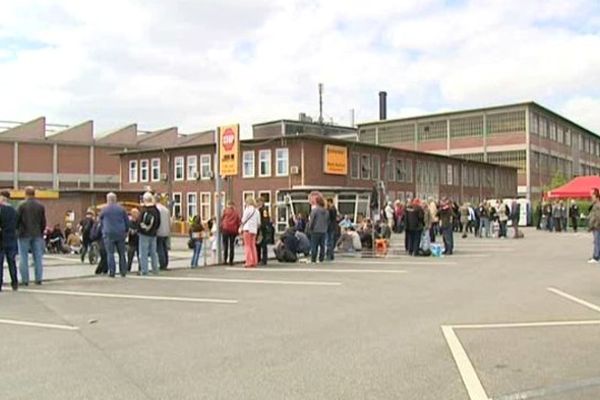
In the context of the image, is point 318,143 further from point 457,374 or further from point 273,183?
point 457,374

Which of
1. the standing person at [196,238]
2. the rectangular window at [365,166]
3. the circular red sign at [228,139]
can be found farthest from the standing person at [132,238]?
the rectangular window at [365,166]

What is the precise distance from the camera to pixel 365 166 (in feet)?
167

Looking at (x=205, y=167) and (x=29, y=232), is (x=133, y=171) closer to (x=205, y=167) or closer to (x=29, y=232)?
(x=205, y=167)

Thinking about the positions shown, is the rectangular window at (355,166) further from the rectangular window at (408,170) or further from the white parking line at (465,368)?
the white parking line at (465,368)

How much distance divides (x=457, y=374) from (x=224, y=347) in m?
2.68

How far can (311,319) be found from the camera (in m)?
10.2

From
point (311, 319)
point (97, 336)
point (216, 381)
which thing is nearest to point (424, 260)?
point (311, 319)

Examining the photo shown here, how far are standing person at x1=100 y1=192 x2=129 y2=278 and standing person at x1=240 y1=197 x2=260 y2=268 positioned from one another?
3.55m

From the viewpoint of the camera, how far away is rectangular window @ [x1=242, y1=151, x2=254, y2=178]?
49094 millimetres

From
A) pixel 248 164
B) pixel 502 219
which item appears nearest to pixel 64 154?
pixel 248 164

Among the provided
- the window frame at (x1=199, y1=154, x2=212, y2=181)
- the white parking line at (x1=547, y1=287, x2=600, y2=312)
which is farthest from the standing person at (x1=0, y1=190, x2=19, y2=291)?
the window frame at (x1=199, y1=154, x2=212, y2=181)

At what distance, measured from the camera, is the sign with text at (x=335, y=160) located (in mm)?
46438

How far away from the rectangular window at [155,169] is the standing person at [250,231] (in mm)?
38867

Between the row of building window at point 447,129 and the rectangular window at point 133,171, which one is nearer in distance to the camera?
the rectangular window at point 133,171
